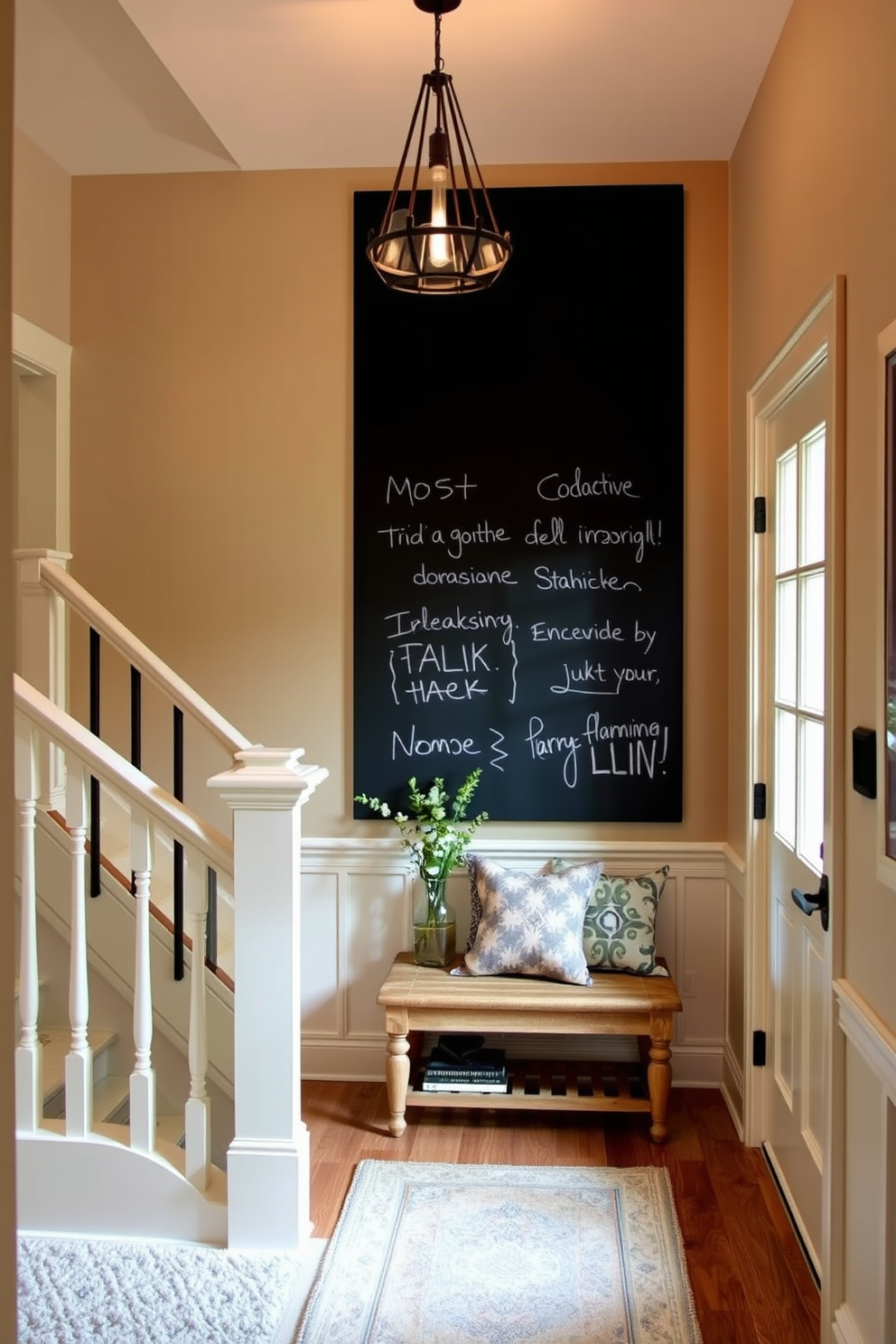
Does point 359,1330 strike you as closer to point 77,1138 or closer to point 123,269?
point 77,1138

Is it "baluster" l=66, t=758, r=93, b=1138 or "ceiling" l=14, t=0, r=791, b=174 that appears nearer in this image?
"baluster" l=66, t=758, r=93, b=1138

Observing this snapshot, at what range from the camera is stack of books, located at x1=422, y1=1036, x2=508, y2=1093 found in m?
3.21

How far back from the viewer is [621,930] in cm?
329

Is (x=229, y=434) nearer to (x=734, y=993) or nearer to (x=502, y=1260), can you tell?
(x=734, y=993)

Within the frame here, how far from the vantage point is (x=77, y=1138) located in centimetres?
244

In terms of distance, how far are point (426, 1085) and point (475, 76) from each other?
2874 millimetres

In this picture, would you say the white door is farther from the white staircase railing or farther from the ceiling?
the white staircase railing

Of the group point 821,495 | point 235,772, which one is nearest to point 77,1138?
point 235,772

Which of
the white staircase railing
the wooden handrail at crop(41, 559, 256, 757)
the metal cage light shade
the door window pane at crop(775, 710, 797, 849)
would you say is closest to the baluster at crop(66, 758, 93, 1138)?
the white staircase railing

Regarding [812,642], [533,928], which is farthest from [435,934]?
[812,642]

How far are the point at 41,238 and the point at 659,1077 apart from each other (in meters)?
3.22

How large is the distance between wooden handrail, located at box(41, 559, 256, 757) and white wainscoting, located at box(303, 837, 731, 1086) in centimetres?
60

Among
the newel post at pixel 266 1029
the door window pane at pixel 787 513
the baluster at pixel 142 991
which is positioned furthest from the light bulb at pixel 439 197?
the baluster at pixel 142 991

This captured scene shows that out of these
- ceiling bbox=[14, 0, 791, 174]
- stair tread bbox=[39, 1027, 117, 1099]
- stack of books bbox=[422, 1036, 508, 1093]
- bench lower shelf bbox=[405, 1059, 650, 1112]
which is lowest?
bench lower shelf bbox=[405, 1059, 650, 1112]
